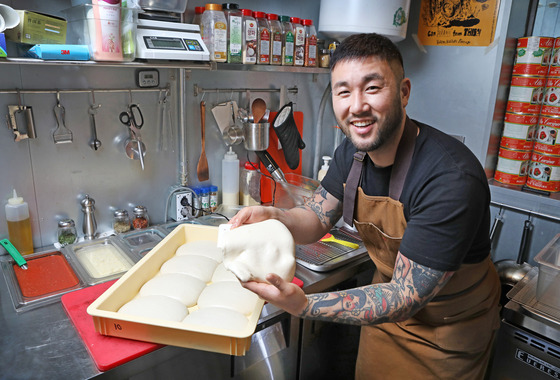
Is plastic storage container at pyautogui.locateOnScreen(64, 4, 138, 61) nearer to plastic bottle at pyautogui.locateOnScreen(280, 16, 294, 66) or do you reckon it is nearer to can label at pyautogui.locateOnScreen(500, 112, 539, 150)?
plastic bottle at pyautogui.locateOnScreen(280, 16, 294, 66)

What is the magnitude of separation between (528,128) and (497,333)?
0.92 m

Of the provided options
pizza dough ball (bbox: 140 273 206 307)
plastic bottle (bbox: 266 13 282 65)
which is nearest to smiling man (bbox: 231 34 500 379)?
pizza dough ball (bbox: 140 273 206 307)

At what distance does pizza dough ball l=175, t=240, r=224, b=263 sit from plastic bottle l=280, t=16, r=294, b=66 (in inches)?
36.1

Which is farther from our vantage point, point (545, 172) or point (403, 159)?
point (545, 172)

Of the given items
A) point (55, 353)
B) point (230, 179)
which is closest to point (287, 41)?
point (230, 179)

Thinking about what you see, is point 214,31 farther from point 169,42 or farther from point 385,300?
point 385,300

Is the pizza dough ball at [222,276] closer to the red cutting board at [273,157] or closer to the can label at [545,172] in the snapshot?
the red cutting board at [273,157]

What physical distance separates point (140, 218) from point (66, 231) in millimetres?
296

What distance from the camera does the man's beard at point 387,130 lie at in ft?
3.70

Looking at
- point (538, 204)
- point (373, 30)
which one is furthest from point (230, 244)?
point (538, 204)

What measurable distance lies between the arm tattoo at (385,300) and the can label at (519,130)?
1.18 metres

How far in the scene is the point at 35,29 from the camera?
3.95 ft

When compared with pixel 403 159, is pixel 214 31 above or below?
above

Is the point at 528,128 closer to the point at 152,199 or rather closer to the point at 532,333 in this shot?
the point at 532,333
